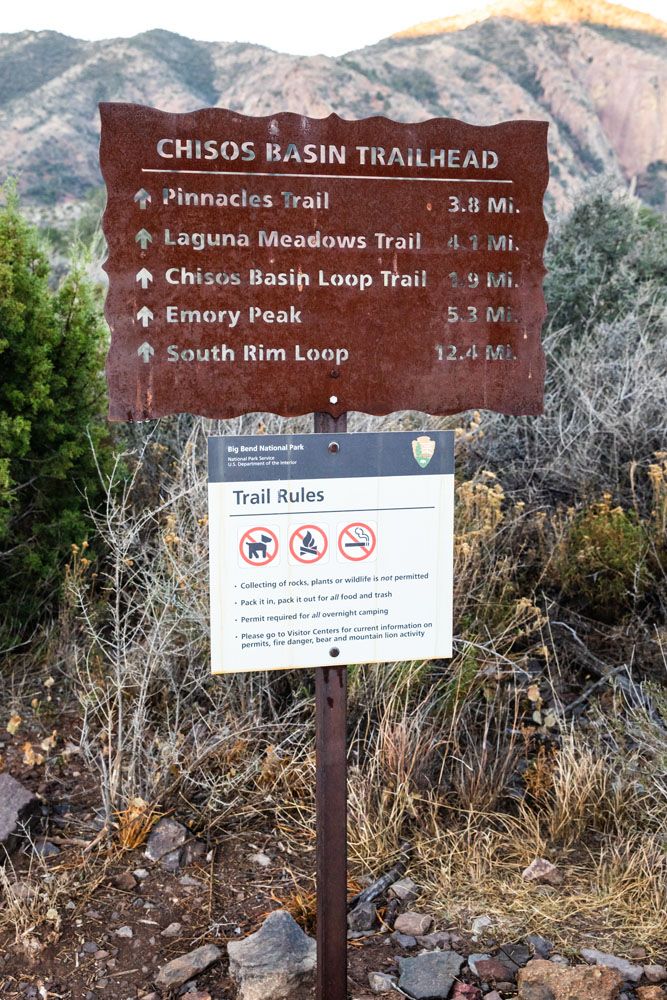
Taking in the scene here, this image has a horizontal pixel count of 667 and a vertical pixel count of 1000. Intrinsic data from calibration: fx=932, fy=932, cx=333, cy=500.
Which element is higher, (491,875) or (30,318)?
(30,318)

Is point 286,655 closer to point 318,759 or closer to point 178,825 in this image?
point 318,759

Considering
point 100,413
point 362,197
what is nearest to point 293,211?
point 362,197

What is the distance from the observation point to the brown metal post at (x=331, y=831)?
7.91 ft

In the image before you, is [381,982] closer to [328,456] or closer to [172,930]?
[172,930]

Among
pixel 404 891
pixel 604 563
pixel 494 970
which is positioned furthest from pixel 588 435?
pixel 494 970

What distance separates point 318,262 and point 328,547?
696mm

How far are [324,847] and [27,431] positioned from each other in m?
2.62

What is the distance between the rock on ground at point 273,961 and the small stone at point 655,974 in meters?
0.95

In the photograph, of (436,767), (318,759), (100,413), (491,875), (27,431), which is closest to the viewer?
(318,759)

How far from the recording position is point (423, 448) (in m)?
2.33

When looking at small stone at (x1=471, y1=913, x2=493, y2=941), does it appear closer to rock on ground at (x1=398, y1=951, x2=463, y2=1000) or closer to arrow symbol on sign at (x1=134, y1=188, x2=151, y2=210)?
rock on ground at (x1=398, y1=951, x2=463, y2=1000)

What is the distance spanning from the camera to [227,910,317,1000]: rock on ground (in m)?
2.59

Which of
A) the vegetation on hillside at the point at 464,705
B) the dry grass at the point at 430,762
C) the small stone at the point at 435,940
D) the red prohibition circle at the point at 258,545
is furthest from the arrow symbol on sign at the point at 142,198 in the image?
the small stone at the point at 435,940

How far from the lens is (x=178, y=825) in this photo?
328 cm
